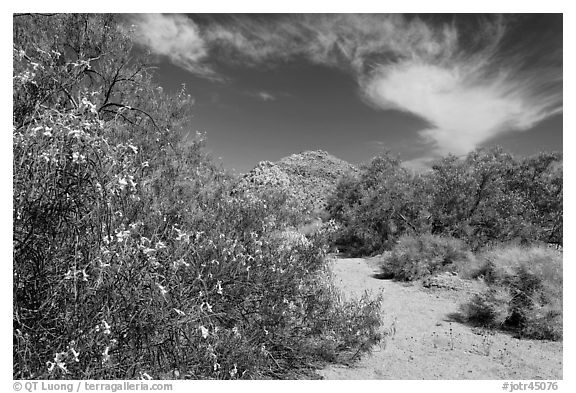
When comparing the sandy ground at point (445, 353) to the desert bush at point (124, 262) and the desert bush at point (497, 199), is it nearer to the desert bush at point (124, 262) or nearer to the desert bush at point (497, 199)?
the desert bush at point (124, 262)

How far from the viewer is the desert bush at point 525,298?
26.6 feet

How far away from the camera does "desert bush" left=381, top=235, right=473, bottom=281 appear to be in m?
13.3

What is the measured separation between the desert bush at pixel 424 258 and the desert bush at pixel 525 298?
3629 mm

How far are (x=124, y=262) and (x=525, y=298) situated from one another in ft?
30.3

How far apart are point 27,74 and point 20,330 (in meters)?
2.07

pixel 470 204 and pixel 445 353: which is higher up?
pixel 470 204

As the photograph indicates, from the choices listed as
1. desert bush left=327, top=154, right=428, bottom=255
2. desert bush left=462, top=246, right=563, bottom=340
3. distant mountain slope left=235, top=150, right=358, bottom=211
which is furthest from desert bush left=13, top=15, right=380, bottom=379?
distant mountain slope left=235, top=150, right=358, bottom=211

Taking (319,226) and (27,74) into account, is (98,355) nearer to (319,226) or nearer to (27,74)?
(27,74)

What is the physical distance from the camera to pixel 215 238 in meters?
5.32

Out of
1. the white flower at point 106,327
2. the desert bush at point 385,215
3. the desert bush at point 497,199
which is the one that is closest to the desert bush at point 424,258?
the desert bush at point 497,199

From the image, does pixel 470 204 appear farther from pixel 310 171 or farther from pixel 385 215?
pixel 310 171

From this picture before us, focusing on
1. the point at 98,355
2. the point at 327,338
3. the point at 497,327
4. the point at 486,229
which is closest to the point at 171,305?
the point at 98,355

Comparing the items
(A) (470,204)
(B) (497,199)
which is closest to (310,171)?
(A) (470,204)

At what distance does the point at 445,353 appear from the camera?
285 inches
